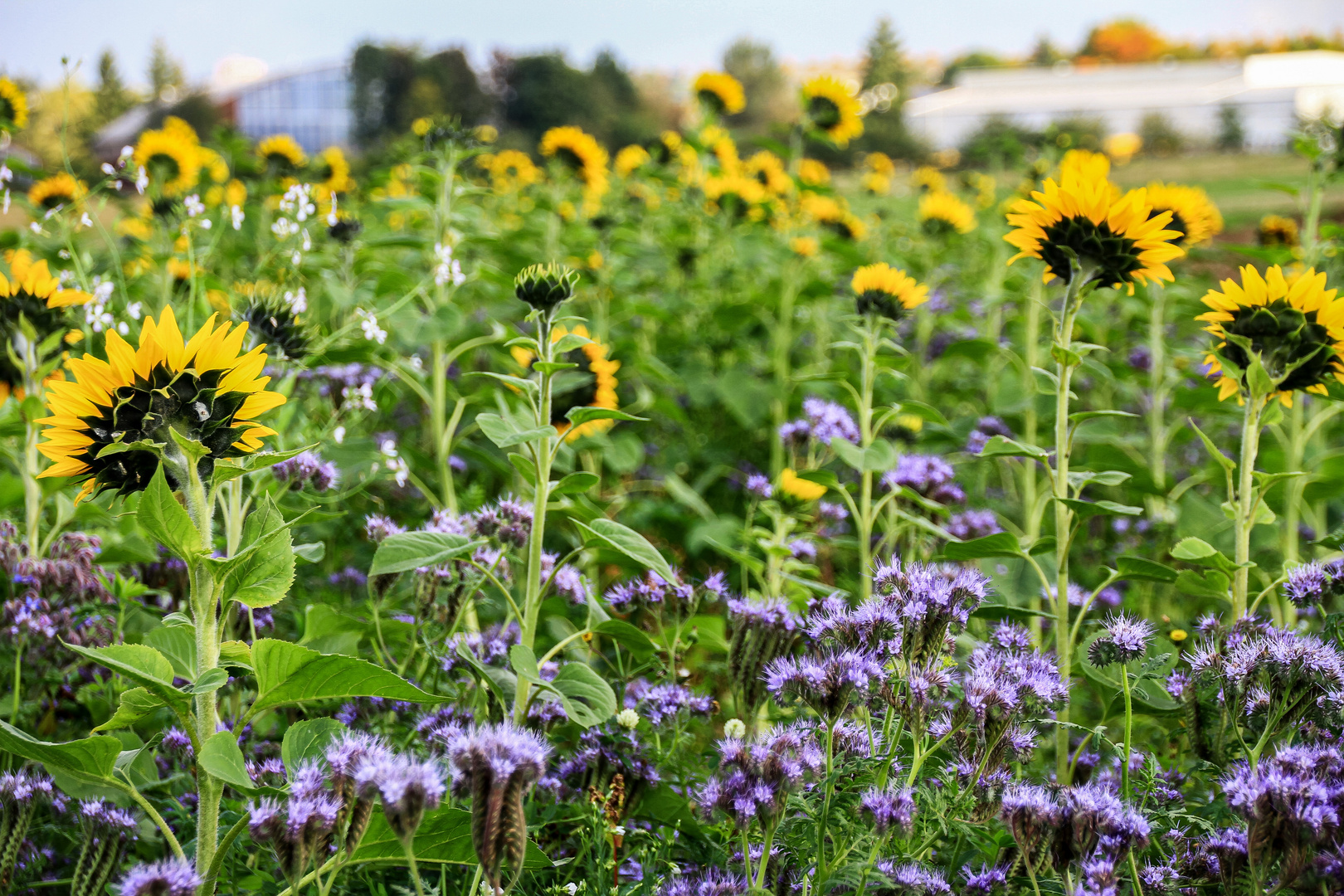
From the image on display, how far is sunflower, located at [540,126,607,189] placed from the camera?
5.16m

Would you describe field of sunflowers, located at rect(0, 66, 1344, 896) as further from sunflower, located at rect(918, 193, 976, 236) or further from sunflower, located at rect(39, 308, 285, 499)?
sunflower, located at rect(918, 193, 976, 236)

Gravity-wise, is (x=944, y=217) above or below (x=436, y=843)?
above

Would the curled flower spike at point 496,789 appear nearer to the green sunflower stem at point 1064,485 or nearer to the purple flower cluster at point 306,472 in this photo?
the purple flower cluster at point 306,472

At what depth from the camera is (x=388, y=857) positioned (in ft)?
4.68

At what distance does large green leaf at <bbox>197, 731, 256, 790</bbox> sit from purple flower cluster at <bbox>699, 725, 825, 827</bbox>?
2.14 feet

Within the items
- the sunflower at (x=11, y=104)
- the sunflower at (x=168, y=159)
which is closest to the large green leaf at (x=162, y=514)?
the sunflower at (x=11, y=104)

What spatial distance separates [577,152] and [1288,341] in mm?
4050

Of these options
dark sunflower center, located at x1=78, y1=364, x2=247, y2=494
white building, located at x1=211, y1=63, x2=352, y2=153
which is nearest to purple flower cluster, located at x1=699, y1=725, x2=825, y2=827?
dark sunflower center, located at x1=78, y1=364, x2=247, y2=494

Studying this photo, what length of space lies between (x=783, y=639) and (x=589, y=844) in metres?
0.50

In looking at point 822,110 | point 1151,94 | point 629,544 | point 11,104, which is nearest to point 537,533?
point 629,544

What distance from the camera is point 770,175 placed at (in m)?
6.70

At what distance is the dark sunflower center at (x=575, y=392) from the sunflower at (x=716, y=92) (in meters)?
2.91

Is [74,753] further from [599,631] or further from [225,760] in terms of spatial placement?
[599,631]

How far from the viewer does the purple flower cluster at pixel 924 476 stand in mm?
2805
